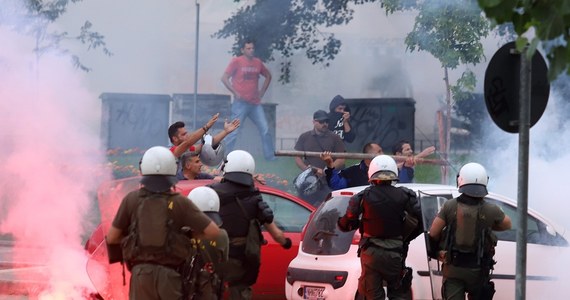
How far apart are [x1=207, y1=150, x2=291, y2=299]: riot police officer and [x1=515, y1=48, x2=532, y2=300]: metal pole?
78.4 inches

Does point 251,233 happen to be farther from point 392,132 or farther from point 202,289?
point 392,132

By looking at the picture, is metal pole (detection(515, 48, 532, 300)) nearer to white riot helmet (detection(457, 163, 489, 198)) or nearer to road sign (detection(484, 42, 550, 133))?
road sign (detection(484, 42, 550, 133))

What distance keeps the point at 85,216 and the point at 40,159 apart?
86 centimetres

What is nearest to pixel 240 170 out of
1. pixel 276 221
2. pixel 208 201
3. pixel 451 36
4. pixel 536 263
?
pixel 208 201

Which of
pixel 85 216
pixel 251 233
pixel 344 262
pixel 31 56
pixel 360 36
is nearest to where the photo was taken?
pixel 251 233

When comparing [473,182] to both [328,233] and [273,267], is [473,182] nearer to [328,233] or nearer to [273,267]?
[328,233]

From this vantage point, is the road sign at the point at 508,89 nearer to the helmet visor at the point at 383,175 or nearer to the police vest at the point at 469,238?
the police vest at the point at 469,238

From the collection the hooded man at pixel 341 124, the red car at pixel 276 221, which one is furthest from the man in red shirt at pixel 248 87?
the red car at pixel 276 221

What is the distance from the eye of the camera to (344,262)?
1045cm

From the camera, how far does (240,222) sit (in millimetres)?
8930

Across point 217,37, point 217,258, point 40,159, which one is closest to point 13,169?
point 40,159

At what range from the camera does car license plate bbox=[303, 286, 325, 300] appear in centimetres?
1045

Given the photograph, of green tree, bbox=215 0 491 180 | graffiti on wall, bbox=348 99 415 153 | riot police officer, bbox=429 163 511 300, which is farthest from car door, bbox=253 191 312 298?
graffiti on wall, bbox=348 99 415 153

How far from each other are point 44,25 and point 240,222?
10.0 metres
